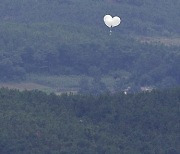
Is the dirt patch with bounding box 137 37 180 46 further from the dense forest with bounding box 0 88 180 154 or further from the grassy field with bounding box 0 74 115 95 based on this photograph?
the dense forest with bounding box 0 88 180 154

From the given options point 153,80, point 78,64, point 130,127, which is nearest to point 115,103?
point 130,127

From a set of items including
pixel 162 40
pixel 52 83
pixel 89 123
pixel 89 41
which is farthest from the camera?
pixel 162 40

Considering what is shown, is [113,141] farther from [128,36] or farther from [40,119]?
[128,36]

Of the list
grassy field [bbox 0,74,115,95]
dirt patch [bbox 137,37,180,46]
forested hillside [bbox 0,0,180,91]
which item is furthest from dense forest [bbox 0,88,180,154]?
dirt patch [bbox 137,37,180,46]

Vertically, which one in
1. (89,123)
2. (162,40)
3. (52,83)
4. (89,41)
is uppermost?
(162,40)

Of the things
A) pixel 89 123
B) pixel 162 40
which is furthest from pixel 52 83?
pixel 89 123

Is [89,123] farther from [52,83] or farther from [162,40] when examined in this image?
[162,40]

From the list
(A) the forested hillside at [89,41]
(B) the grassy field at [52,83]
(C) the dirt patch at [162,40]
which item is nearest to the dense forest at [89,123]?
(B) the grassy field at [52,83]

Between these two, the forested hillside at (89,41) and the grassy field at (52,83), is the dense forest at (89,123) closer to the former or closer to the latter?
the grassy field at (52,83)
